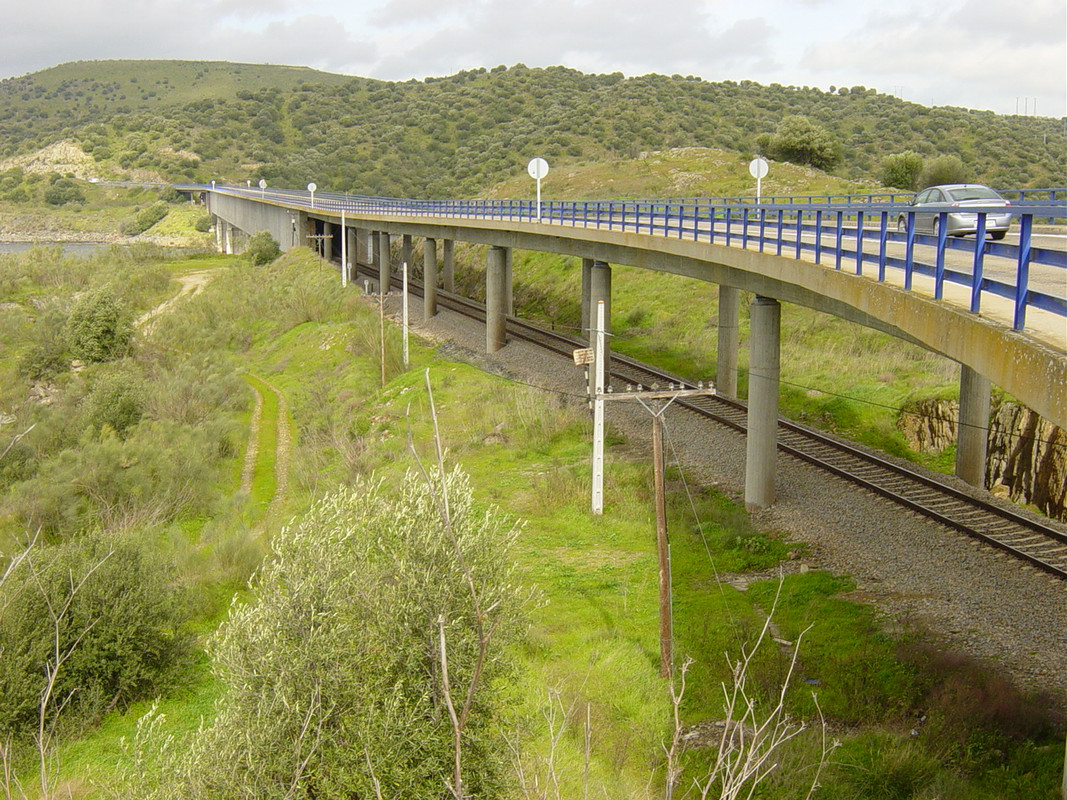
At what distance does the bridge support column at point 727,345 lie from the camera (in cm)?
3023

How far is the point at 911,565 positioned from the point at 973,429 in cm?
713

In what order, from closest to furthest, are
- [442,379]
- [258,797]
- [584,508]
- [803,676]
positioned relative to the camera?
[258,797], [803,676], [584,508], [442,379]

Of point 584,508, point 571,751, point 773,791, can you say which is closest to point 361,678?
point 571,751

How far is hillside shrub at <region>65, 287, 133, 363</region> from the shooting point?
153 ft

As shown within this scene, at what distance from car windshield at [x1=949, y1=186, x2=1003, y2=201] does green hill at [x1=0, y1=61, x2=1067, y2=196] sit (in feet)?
161

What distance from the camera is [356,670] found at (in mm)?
11594

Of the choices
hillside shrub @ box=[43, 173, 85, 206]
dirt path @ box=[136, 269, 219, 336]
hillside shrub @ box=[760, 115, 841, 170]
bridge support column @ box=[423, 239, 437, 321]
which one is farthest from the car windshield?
hillside shrub @ box=[43, 173, 85, 206]

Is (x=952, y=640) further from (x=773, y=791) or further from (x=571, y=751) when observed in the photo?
(x=571, y=751)

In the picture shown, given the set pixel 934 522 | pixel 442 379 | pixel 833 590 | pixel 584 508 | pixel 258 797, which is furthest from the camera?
pixel 442 379

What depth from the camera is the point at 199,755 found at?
10391mm

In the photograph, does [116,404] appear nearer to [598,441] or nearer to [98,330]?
[98,330]

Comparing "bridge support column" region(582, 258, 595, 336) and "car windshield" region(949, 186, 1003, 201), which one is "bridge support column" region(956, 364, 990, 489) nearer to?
"car windshield" region(949, 186, 1003, 201)

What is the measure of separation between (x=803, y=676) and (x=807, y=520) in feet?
20.1

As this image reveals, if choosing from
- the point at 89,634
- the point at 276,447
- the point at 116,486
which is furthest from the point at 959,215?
the point at 276,447
